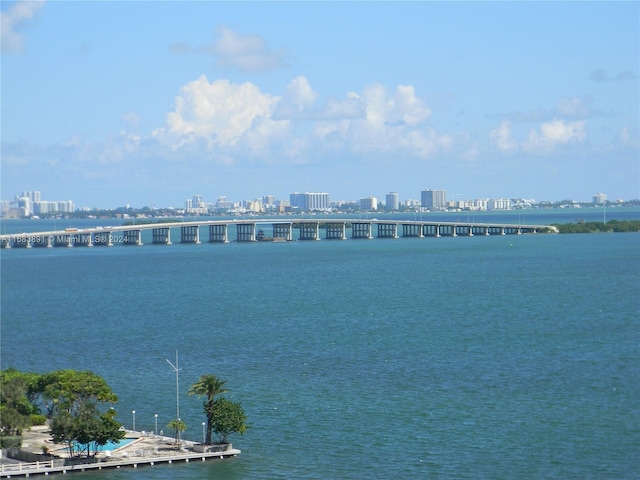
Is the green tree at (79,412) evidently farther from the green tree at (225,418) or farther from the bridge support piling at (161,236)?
the bridge support piling at (161,236)

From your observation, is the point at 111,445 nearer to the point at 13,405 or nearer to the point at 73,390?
the point at 73,390

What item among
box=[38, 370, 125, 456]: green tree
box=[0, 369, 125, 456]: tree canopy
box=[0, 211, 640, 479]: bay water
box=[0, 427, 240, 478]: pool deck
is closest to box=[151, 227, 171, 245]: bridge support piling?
box=[0, 211, 640, 479]: bay water

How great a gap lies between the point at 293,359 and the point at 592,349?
607 inches

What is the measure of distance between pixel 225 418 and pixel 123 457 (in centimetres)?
370

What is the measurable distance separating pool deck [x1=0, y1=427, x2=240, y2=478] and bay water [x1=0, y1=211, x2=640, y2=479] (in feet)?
1.68

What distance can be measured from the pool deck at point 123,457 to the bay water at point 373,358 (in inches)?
20.2

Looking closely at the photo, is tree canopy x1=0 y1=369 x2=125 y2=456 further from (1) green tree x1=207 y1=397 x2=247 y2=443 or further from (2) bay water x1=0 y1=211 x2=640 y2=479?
(1) green tree x1=207 y1=397 x2=247 y2=443

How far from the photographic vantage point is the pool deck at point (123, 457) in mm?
37312

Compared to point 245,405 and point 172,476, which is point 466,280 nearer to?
point 245,405

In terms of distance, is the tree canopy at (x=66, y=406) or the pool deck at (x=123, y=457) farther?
the tree canopy at (x=66, y=406)

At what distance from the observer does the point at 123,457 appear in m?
38.5

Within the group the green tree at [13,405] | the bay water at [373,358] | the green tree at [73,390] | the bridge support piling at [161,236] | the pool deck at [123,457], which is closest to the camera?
the pool deck at [123,457]

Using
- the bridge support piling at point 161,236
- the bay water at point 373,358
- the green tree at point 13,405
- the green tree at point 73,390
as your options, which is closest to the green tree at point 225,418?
the bay water at point 373,358

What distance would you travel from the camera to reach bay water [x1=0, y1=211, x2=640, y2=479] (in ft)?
129
